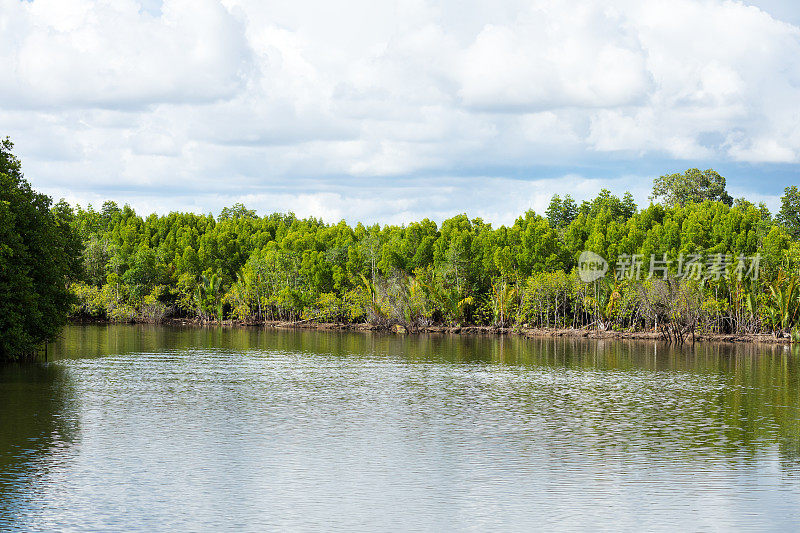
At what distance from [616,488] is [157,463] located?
34.0 ft

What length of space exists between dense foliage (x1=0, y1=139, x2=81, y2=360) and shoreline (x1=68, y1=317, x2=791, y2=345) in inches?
1388

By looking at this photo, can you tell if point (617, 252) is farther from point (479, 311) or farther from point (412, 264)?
point (412, 264)

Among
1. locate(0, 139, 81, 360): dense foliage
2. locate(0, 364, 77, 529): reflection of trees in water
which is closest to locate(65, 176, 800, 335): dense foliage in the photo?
locate(0, 139, 81, 360): dense foliage

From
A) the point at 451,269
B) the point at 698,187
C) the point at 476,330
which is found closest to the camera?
the point at 476,330

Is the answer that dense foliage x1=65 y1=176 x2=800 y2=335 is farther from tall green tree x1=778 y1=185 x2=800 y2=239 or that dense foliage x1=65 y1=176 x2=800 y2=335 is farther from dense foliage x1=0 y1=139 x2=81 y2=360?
dense foliage x1=0 y1=139 x2=81 y2=360

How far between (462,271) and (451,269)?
45.7 inches

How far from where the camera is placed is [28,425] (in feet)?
80.9

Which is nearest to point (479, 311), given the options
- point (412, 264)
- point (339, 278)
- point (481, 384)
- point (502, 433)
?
point (412, 264)

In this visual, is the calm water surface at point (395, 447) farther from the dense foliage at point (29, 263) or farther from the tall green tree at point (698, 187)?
the tall green tree at point (698, 187)

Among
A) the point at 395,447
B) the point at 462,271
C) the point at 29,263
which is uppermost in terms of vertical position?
the point at 462,271

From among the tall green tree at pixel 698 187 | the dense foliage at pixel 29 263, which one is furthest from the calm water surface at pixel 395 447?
the tall green tree at pixel 698 187

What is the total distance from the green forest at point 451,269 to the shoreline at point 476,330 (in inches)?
32.8

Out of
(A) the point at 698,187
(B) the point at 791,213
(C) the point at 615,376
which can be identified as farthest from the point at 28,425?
(A) the point at 698,187

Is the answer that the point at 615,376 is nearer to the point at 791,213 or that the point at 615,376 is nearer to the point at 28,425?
the point at 28,425
